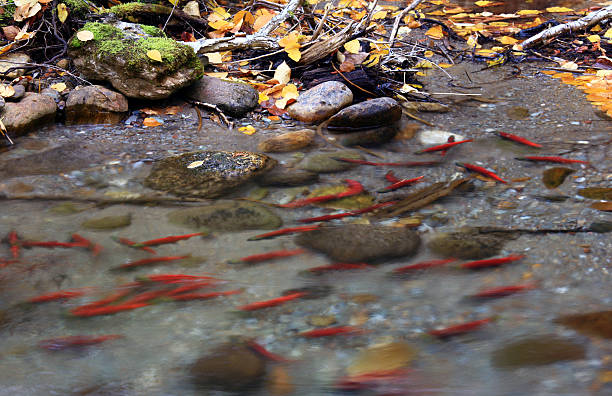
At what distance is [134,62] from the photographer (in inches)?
149

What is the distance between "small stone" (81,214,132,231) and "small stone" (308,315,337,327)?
4.08ft

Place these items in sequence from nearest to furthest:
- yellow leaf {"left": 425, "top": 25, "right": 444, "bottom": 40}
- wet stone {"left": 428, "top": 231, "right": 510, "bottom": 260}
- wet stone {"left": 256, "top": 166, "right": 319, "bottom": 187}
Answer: wet stone {"left": 428, "top": 231, "right": 510, "bottom": 260} → wet stone {"left": 256, "top": 166, "right": 319, "bottom": 187} → yellow leaf {"left": 425, "top": 25, "right": 444, "bottom": 40}

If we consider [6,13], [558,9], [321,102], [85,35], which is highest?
[6,13]

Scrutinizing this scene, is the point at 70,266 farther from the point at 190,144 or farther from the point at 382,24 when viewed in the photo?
the point at 382,24

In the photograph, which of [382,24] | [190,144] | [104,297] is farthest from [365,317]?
[382,24]

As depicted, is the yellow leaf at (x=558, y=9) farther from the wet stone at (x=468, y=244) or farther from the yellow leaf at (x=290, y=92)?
the wet stone at (x=468, y=244)

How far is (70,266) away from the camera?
2324 mm

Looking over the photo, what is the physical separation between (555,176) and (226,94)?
2.62m

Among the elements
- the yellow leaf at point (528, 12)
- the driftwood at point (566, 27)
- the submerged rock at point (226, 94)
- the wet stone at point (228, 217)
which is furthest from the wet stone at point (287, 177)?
the yellow leaf at point (528, 12)

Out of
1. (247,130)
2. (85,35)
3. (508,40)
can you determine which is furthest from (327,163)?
(508,40)

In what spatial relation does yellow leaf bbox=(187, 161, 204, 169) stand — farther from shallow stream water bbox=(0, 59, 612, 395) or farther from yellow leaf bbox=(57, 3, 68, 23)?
yellow leaf bbox=(57, 3, 68, 23)

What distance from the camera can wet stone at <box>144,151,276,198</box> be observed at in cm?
294

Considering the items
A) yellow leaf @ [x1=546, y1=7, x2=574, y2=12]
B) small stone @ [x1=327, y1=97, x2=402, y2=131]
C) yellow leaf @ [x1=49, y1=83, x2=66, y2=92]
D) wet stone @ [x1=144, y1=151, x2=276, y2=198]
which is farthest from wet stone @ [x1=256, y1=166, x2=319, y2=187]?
yellow leaf @ [x1=546, y1=7, x2=574, y2=12]

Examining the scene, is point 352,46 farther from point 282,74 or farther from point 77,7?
Answer: point 77,7
